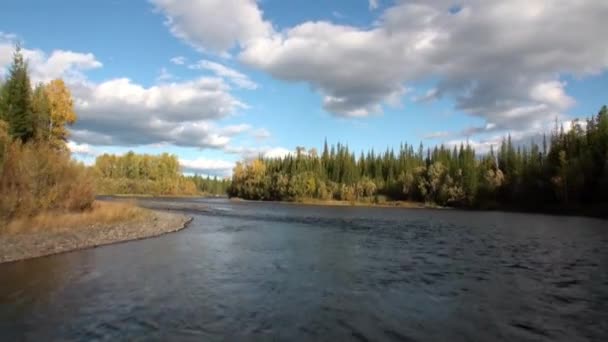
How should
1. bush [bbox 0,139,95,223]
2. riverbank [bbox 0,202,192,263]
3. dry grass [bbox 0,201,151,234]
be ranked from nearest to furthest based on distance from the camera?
riverbank [bbox 0,202,192,263] < dry grass [bbox 0,201,151,234] < bush [bbox 0,139,95,223]

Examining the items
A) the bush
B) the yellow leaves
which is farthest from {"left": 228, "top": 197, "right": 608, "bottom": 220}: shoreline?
the yellow leaves

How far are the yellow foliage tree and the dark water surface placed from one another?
35.0 metres

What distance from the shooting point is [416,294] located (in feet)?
56.1

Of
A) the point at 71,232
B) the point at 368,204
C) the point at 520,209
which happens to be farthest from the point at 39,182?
the point at 368,204

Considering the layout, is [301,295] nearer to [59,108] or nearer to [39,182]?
[39,182]

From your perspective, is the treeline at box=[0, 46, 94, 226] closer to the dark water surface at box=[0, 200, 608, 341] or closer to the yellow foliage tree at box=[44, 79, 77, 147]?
the yellow foliage tree at box=[44, 79, 77, 147]

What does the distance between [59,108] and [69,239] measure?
112 feet

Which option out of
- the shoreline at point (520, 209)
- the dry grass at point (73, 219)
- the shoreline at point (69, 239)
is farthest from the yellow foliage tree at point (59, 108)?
the shoreline at point (520, 209)

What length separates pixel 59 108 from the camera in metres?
54.5

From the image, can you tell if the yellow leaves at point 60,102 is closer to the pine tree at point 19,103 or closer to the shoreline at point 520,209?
the pine tree at point 19,103

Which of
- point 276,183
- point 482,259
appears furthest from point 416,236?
point 276,183

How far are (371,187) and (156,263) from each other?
131195 millimetres

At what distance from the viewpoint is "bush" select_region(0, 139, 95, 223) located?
2873 cm

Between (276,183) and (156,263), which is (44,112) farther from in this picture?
(276,183)
